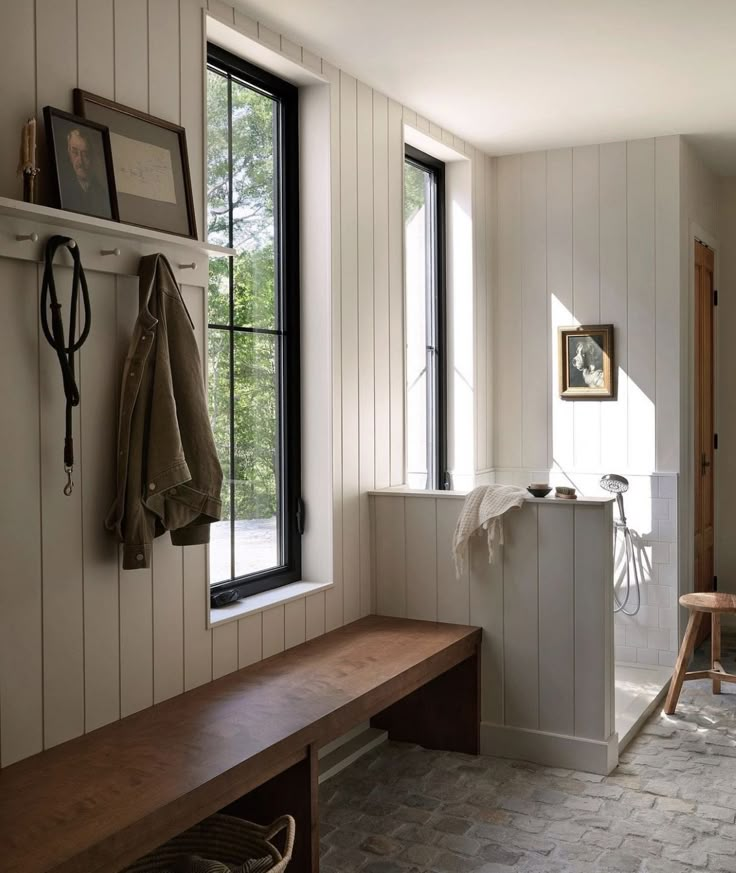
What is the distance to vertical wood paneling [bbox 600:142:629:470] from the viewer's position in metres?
4.58

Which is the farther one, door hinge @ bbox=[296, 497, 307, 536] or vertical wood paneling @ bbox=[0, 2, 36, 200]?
door hinge @ bbox=[296, 497, 307, 536]

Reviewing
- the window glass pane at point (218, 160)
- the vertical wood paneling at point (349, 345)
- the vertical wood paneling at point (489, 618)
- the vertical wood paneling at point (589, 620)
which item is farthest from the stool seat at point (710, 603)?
the window glass pane at point (218, 160)

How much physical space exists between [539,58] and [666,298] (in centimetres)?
152

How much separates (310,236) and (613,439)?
6.67 feet

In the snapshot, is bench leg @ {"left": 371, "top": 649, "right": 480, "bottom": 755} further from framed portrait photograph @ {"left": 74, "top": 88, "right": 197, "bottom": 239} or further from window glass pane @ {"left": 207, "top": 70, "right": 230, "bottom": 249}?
framed portrait photograph @ {"left": 74, "top": 88, "right": 197, "bottom": 239}

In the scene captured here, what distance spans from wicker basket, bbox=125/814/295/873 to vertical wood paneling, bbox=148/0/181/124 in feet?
6.47

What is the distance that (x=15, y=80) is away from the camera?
2199 millimetres

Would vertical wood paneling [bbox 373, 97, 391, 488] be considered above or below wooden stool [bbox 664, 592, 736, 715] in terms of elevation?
above

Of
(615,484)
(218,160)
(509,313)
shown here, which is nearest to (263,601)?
(218,160)

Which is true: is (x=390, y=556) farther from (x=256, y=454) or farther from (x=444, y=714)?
(x=256, y=454)

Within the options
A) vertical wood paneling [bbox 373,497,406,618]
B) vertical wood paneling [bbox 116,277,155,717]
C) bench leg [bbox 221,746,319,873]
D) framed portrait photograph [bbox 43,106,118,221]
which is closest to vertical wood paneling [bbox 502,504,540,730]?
vertical wood paneling [bbox 373,497,406,618]

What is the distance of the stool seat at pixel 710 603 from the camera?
3824mm

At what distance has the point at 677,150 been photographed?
14.6 ft

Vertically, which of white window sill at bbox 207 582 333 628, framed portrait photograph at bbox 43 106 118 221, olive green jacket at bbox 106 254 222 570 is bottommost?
white window sill at bbox 207 582 333 628
